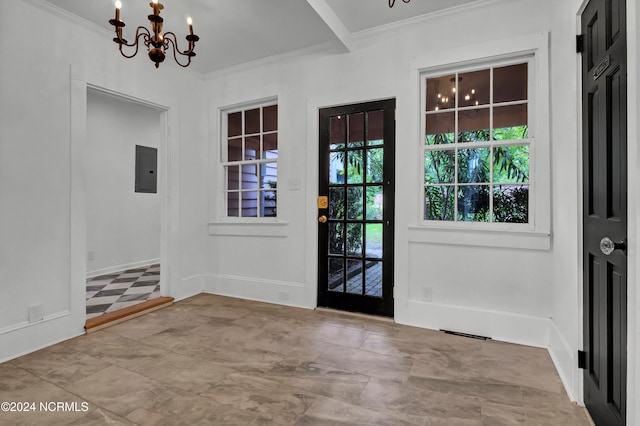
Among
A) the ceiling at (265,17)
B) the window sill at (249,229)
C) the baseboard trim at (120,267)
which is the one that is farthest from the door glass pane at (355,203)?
the baseboard trim at (120,267)

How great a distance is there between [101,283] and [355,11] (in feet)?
15.2

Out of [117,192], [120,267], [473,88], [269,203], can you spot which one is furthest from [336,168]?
[120,267]

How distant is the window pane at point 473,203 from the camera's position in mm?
→ 2854

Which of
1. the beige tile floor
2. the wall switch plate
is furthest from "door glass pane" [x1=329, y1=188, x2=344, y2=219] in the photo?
the wall switch plate

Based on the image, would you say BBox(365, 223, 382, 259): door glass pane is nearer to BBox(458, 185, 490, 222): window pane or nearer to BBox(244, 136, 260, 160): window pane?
BBox(458, 185, 490, 222): window pane

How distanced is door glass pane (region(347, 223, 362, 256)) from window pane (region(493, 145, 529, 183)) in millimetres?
1318

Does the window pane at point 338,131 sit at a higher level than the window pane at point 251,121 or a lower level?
lower

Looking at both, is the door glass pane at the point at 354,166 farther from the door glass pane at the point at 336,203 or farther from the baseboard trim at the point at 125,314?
the baseboard trim at the point at 125,314

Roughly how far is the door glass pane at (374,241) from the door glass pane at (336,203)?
331 mm

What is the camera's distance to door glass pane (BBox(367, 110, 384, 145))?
10.6 feet

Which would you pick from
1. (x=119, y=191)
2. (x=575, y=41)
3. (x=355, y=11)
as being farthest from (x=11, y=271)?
(x=575, y=41)

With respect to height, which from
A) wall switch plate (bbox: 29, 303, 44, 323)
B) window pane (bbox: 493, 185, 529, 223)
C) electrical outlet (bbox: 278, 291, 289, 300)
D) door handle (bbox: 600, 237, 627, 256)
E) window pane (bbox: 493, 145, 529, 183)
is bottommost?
electrical outlet (bbox: 278, 291, 289, 300)

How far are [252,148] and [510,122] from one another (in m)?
2.76

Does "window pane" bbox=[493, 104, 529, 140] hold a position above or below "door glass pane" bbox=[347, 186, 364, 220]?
above
